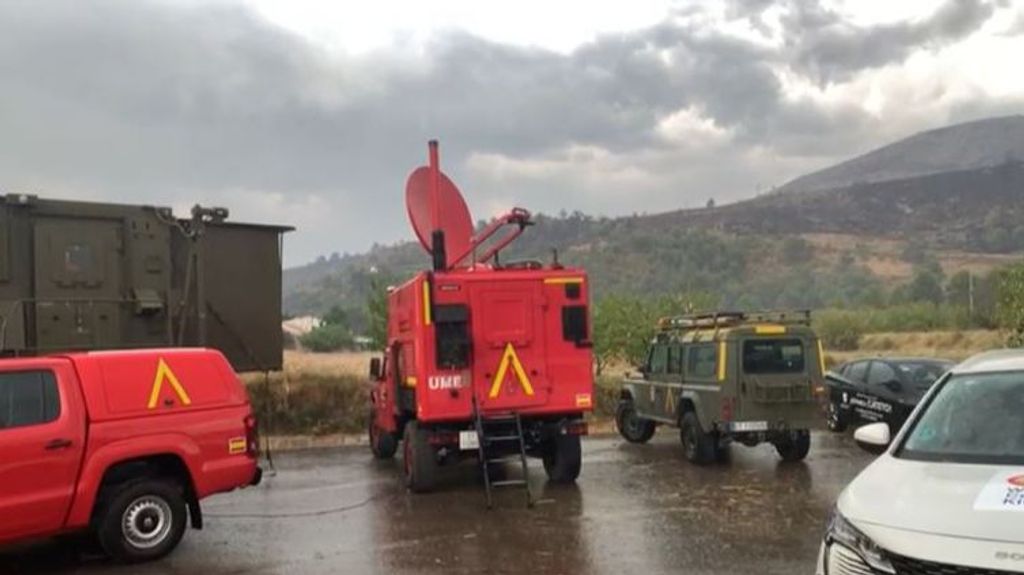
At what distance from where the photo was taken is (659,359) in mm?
15664

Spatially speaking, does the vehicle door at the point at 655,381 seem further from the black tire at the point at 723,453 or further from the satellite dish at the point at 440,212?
the satellite dish at the point at 440,212

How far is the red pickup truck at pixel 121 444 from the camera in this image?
767cm

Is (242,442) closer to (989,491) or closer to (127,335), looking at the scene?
(127,335)

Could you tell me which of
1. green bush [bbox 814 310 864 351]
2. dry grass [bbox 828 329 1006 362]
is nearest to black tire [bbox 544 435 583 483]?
dry grass [bbox 828 329 1006 362]

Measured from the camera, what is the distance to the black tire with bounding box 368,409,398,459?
49.3ft

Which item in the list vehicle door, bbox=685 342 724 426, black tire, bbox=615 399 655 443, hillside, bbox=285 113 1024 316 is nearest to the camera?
vehicle door, bbox=685 342 724 426

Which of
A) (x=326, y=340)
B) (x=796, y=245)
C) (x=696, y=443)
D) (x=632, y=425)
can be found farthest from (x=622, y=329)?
(x=796, y=245)

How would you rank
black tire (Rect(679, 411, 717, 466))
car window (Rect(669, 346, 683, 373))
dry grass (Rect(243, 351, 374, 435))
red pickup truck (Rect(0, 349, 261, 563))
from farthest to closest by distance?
dry grass (Rect(243, 351, 374, 435)), car window (Rect(669, 346, 683, 373)), black tire (Rect(679, 411, 717, 466)), red pickup truck (Rect(0, 349, 261, 563))

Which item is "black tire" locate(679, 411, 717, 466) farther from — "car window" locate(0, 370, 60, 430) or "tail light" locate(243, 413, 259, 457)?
"car window" locate(0, 370, 60, 430)

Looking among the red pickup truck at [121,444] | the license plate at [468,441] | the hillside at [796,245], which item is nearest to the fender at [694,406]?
the license plate at [468,441]

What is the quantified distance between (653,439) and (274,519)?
28.9 ft

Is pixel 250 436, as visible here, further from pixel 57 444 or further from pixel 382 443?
pixel 382 443

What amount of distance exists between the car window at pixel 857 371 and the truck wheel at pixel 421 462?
8.34m

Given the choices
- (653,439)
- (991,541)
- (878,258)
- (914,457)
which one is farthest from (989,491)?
(878,258)
